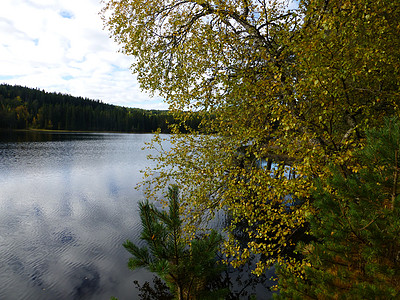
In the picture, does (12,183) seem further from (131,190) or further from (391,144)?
(391,144)

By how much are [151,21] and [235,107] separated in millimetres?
4530

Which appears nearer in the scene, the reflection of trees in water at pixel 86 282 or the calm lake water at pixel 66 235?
the reflection of trees in water at pixel 86 282

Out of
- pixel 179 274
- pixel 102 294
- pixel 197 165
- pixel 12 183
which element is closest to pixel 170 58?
pixel 197 165

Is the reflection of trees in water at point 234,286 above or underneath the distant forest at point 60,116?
underneath

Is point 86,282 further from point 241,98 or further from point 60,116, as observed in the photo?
point 60,116

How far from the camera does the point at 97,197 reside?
2373 cm

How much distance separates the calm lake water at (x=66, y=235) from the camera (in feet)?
37.1

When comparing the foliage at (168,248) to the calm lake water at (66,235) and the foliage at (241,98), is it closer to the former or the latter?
the foliage at (241,98)

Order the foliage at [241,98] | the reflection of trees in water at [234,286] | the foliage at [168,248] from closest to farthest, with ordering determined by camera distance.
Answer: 1. the foliage at [168,248]
2. the foliage at [241,98]
3. the reflection of trees in water at [234,286]

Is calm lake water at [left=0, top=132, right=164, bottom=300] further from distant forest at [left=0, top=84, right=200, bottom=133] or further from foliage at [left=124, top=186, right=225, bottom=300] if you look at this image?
distant forest at [left=0, top=84, right=200, bottom=133]

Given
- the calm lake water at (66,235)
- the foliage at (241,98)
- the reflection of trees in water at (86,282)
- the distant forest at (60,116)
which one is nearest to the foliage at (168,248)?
the foliage at (241,98)

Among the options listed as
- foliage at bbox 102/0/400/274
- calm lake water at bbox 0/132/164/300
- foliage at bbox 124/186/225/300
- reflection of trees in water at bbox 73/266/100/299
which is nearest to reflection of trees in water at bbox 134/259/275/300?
calm lake water at bbox 0/132/164/300

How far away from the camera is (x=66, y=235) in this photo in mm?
15984

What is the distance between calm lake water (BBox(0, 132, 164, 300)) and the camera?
11.3 metres
